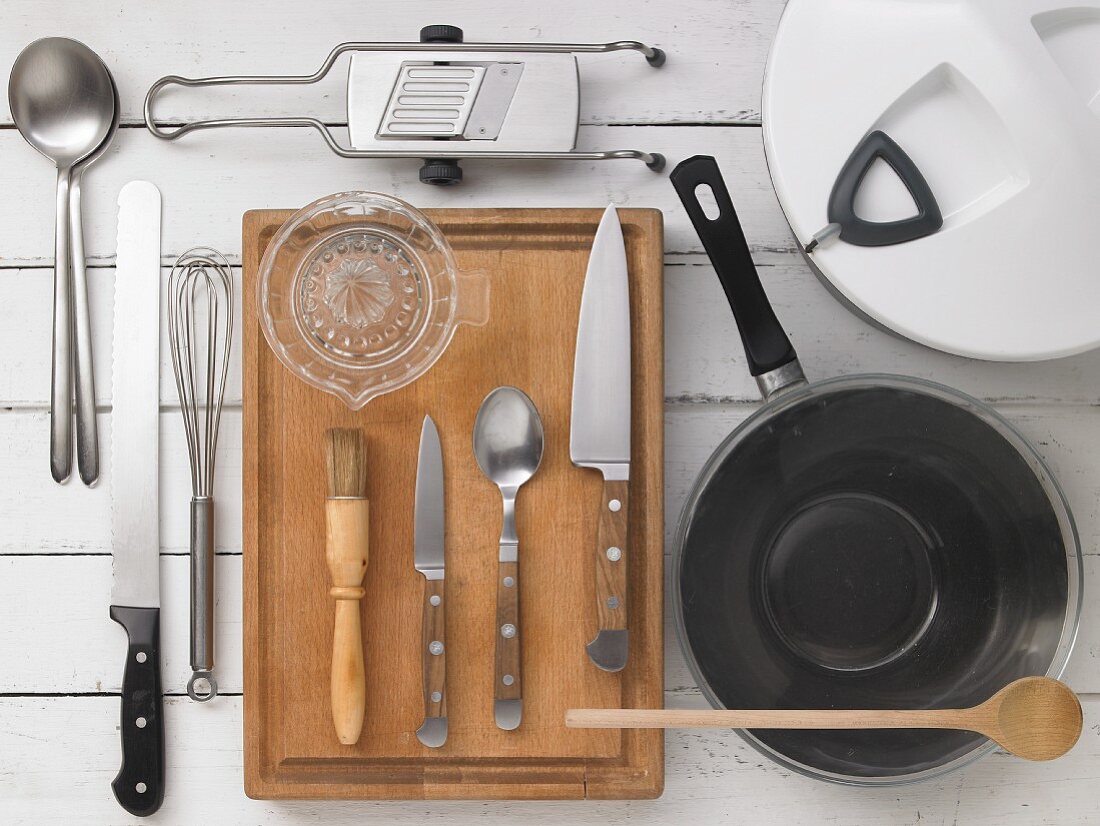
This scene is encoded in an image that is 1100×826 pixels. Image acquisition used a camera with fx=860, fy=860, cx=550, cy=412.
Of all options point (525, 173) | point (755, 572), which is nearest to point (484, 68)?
point (525, 173)

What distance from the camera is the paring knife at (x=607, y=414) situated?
20.7 inches

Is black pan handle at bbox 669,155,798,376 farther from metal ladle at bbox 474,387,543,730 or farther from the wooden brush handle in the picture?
the wooden brush handle

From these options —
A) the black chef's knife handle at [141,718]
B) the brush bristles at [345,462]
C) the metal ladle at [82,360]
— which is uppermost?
the metal ladle at [82,360]

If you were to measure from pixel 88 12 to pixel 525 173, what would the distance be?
0.31 meters

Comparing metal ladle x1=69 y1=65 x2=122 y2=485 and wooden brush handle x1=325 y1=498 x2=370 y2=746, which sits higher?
metal ladle x1=69 y1=65 x2=122 y2=485

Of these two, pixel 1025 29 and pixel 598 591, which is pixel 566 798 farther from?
pixel 1025 29

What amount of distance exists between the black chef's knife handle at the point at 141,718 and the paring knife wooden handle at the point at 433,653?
0.18 metres

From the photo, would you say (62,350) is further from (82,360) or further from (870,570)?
(870,570)

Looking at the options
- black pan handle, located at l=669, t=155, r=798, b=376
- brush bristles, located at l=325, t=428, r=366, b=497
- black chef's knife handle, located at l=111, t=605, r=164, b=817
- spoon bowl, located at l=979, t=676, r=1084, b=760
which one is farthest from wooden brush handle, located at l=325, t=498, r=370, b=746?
spoon bowl, located at l=979, t=676, r=1084, b=760

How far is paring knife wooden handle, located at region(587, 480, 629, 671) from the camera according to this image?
52cm

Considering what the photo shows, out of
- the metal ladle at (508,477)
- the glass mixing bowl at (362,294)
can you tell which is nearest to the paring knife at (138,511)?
the glass mixing bowl at (362,294)

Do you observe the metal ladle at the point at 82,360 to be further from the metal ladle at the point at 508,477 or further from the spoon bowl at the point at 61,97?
the metal ladle at the point at 508,477

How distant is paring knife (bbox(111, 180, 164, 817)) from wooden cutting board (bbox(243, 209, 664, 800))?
7cm

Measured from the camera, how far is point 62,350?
0.56 meters
